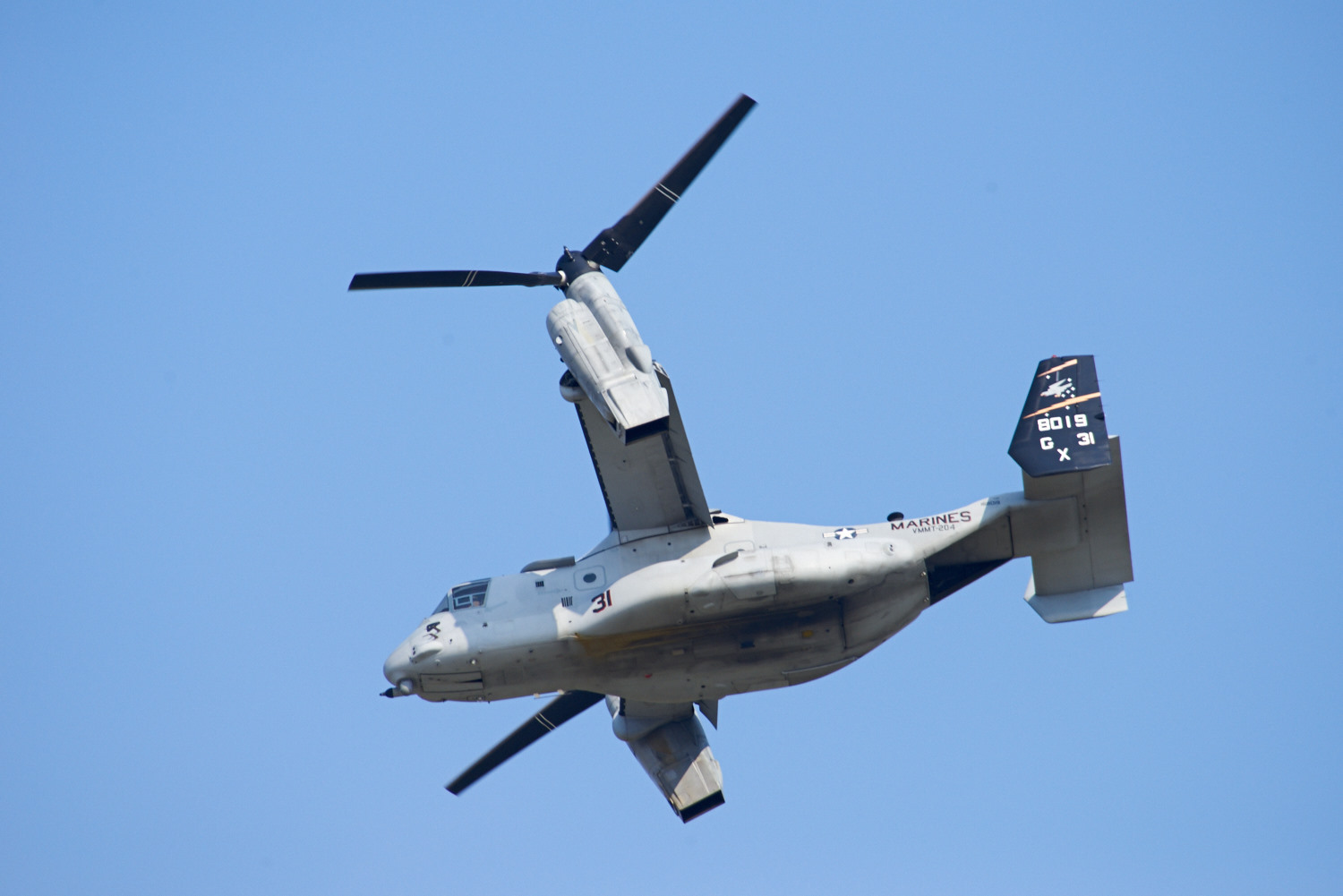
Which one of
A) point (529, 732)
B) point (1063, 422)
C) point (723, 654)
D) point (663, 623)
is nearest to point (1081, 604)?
point (1063, 422)

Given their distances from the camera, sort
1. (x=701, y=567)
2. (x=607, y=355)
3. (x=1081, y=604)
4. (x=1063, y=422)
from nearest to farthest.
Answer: (x=607, y=355) < (x=701, y=567) < (x=1063, y=422) < (x=1081, y=604)

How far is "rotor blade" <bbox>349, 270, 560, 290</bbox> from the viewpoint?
31.7m

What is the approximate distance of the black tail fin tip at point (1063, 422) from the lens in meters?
31.6

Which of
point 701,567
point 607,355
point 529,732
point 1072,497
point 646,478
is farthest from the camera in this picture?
point 529,732

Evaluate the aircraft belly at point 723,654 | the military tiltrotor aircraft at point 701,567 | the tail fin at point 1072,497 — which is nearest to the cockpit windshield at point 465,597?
the military tiltrotor aircraft at point 701,567

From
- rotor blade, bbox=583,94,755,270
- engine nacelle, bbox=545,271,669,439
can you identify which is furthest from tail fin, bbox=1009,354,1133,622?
rotor blade, bbox=583,94,755,270

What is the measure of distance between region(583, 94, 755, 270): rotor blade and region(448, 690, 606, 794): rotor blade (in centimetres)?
1021

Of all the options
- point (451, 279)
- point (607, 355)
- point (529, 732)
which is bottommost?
point (529, 732)

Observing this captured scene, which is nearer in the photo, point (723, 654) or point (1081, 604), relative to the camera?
point (723, 654)

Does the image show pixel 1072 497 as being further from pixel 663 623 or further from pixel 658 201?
pixel 658 201

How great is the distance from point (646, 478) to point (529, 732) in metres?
7.41

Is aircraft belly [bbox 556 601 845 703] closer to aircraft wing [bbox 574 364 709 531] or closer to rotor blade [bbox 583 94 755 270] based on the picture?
aircraft wing [bbox 574 364 709 531]

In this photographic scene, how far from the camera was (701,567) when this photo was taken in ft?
102

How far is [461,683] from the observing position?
32438 millimetres
